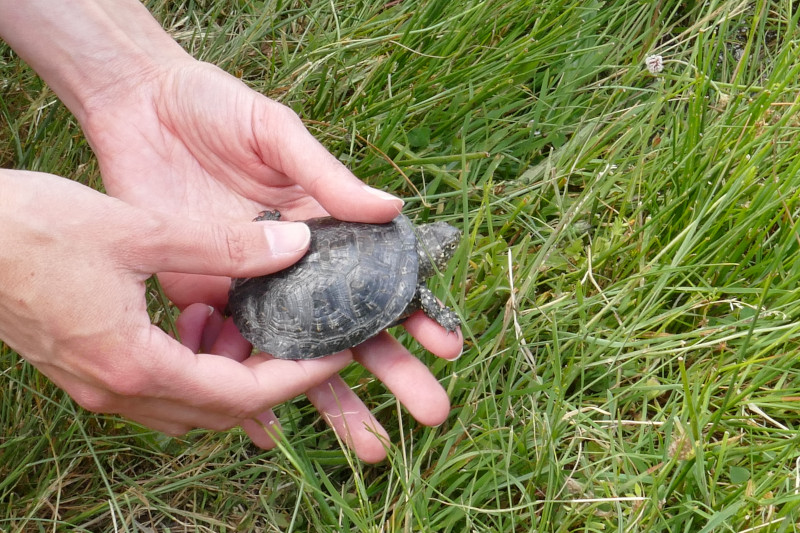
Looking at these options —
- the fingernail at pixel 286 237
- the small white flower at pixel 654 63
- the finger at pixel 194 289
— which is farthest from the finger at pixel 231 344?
the small white flower at pixel 654 63

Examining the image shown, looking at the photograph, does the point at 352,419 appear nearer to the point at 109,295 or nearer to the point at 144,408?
the point at 144,408

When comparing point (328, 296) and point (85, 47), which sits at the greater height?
point (85, 47)

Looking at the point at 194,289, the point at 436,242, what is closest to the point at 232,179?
the point at 194,289

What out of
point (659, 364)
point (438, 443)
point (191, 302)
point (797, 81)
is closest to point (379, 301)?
point (438, 443)

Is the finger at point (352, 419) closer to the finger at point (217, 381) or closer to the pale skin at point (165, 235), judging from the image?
the pale skin at point (165, 235)

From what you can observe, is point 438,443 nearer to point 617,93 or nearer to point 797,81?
point 617,93

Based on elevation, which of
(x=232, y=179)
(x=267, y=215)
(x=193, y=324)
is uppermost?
(x=232, y=179)

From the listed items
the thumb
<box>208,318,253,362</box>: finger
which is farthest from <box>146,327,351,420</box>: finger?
<box>208,318,253,362</box>: finger
